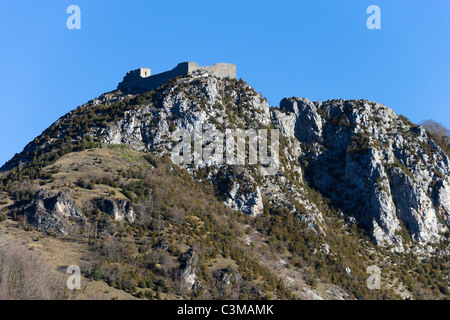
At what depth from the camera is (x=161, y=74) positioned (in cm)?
11156

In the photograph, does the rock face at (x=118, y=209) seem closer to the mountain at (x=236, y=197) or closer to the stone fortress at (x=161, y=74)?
the mountain at (x=236, y=197)

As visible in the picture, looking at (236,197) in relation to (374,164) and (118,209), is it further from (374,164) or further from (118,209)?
(374,164)

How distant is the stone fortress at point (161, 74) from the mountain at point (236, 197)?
259cm

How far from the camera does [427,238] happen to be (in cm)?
9219

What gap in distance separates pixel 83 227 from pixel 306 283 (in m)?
31.1

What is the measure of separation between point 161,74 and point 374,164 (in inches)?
1834

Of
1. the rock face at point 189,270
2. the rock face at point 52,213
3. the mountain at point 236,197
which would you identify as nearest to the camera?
the rock face at point 189,270

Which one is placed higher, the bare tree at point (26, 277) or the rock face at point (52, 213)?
the rock face at point (52, 213)

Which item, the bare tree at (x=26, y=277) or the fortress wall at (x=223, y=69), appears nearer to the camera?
the bare tree at (x=26, y=277)

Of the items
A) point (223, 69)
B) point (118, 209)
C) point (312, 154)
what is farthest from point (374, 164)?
point (118, 209)

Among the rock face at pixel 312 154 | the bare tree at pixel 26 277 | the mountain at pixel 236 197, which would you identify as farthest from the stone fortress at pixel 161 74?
the bare tree at pixel 26 277

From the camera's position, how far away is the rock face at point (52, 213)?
67375 millimetres

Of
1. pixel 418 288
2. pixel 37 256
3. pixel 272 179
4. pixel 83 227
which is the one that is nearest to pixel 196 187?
pixel 272 179
